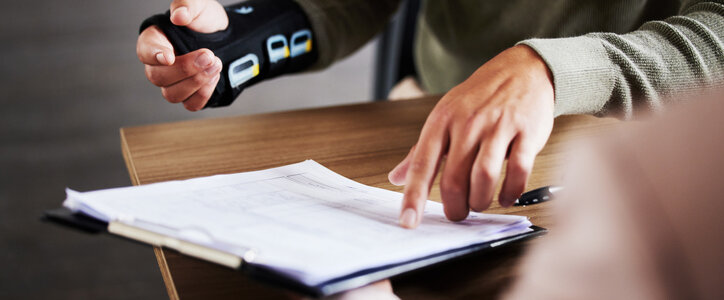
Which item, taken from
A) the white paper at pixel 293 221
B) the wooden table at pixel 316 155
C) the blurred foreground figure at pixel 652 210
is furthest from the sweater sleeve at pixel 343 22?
the blurred foreground figure at pixel 652 210

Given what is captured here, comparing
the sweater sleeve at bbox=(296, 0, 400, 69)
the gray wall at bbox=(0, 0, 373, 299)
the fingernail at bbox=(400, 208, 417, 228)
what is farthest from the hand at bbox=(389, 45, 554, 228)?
the gray wall at bbox=(0, 0, 373, 299)

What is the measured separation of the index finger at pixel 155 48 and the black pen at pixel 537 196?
1.31ft

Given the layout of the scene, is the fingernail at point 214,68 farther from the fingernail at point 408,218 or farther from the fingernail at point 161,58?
the fingernail at point 408,218

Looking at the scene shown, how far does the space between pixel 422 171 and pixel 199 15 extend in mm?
412

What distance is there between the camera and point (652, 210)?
180 millimetres

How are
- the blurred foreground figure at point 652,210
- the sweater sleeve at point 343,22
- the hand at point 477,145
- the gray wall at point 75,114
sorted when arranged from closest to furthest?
the blurred foreground figure at point 652,210 < the hand at point 477,145 < the sweater sleeve at point 343,22 < the gray wall at point 75,114

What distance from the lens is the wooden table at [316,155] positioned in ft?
1.33

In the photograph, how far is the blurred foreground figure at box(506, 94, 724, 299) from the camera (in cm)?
17

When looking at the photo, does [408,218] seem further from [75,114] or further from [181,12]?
[75,114]

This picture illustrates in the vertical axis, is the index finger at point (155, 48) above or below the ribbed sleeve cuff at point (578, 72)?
above

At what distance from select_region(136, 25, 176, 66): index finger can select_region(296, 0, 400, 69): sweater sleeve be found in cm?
26

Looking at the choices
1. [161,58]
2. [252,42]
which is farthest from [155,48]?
[252,42]

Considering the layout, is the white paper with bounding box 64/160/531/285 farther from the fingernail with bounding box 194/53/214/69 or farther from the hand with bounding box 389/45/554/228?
the fingernail with bounding box 194/53/214/69

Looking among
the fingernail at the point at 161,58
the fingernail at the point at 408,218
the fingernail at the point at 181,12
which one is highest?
the fingernail at the point at 181,12
